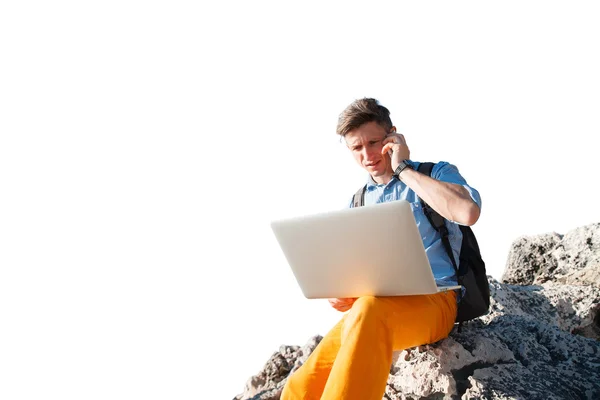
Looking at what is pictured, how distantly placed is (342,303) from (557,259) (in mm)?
2837

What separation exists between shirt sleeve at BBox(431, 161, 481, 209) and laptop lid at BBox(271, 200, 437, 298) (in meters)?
0.48

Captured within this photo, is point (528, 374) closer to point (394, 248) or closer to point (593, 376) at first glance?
point (593, 376)

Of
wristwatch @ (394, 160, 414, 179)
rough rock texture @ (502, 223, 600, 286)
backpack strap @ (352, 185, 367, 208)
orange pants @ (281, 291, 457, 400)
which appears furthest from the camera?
rough rock texture @ (502, 223, 600, 286)

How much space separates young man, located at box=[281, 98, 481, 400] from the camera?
111 inches

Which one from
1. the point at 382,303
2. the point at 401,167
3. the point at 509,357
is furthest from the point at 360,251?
the point at 509,357

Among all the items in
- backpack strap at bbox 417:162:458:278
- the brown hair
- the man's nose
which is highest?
the brown hair

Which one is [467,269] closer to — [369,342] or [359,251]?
[359,251]

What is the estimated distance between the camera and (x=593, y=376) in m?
3.50

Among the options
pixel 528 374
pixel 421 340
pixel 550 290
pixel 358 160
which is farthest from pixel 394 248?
pixel 550 290

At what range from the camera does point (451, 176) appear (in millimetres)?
3236

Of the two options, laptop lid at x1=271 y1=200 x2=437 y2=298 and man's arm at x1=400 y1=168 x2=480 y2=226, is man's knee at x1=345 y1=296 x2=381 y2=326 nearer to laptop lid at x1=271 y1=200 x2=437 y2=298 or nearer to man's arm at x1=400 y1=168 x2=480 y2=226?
laptop lid at x1=271 y1=200 x2=437 y2=298

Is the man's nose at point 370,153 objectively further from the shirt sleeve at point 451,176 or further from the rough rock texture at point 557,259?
the rough rock texture at point 557,259

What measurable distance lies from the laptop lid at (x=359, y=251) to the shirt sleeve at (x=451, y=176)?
1.57 ft

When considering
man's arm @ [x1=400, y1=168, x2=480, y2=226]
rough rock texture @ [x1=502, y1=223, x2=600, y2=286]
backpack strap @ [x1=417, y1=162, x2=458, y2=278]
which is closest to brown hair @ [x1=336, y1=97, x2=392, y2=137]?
backpack strap @ [x1=417, y1=162, x2=458, y2=278]
